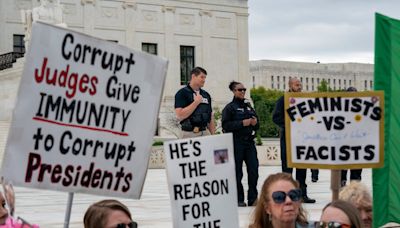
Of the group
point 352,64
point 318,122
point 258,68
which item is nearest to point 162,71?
point 318,122

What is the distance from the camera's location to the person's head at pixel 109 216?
390cm

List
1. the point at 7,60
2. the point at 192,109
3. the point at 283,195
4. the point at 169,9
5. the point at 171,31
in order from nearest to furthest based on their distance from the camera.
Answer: the point at 283,195, the point at 192,109, the point at 7,60, the point at 171,31, the point at 169,9

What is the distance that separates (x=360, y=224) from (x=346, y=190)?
2.77 feet

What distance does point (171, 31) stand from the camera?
177 ft

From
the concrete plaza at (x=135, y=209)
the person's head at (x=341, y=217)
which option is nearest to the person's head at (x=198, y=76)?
the concrete plaza at (x=135, y=209)

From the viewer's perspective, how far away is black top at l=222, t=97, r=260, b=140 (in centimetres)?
963

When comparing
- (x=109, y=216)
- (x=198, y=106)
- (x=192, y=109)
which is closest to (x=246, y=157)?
(x=198, y=106)

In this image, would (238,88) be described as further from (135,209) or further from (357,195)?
(357,195)

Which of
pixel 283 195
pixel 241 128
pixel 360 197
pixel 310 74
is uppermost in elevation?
pixel 283 195

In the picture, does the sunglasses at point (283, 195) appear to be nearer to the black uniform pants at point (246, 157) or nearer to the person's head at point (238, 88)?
the person's head at point (238, 88)

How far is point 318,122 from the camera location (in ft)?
16.1

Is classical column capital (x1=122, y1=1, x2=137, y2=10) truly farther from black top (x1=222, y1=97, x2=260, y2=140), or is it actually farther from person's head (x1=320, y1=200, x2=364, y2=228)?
person's head (x1=320, y1=200, x2=364, y2=228)

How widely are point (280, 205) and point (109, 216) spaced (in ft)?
3.20

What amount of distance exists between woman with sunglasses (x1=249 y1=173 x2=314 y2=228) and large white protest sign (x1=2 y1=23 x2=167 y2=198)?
64 centimetres
